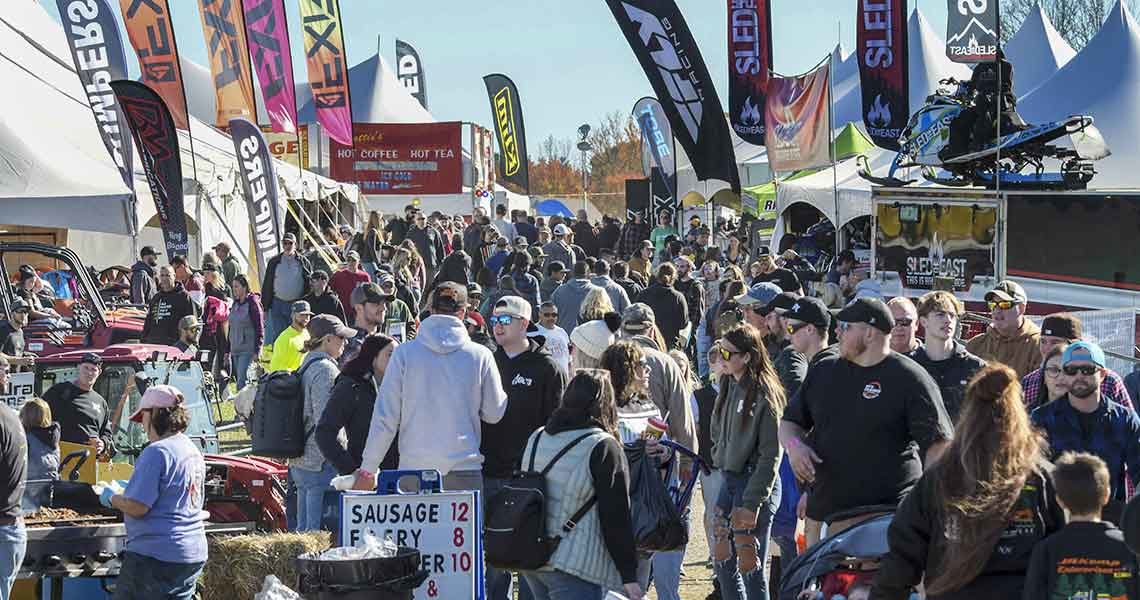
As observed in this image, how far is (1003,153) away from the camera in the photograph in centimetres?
1820

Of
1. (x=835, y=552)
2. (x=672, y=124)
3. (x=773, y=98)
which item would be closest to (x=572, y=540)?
(x=835, y=552)

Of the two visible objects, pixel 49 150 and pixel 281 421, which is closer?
pixel 281 421

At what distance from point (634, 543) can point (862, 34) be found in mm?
19031

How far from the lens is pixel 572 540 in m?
6.44

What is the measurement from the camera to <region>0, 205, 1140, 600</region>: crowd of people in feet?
16.6

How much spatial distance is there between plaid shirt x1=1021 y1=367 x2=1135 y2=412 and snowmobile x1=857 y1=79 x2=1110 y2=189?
888 centimetres

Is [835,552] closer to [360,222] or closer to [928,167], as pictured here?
[928,167]

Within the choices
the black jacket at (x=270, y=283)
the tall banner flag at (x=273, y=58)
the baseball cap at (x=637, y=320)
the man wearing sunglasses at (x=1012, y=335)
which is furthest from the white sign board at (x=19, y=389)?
the tall banner flag at (x=273, y=58)

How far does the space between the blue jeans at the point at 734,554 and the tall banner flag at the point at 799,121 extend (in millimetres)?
15558

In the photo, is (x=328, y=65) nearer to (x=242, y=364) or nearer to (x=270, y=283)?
(x=270, y=283)

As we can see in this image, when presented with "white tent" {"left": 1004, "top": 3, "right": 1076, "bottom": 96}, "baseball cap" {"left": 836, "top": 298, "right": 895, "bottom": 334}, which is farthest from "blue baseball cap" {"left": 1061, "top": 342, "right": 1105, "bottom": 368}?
"white tent" {"left": 1004, "top": 3, "right": 1076, "bottom": 96}

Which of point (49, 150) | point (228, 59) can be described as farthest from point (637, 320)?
point (228, 59)

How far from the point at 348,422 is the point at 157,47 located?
18453 mm

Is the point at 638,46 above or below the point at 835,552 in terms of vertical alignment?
above
